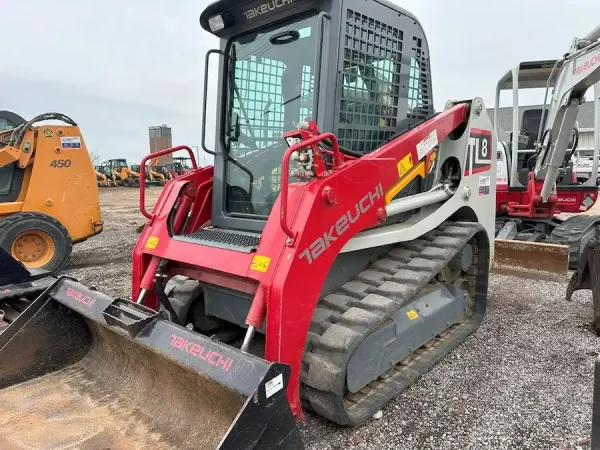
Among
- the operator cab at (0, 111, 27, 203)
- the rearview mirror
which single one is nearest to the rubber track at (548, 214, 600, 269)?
the rearview mirror

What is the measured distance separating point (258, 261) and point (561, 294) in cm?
409

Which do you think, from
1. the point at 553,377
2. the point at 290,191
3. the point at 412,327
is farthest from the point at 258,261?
the point at 553,377

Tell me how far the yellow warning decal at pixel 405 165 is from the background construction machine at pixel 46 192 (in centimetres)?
515

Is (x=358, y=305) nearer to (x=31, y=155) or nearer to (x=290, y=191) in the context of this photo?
(x=290, y=191)

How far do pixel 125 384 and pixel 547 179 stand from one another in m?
5.90

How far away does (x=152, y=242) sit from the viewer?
10.9 ft

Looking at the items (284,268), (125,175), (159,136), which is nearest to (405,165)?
(284,268)

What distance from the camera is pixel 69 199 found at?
6.98m

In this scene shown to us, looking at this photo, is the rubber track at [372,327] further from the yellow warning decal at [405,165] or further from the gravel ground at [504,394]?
the yellow warning decal at [405,165]

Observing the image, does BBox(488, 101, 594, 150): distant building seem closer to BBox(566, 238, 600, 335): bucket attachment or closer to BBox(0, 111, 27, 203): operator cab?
BBox(566, 238, 600, 335): bucket attachment

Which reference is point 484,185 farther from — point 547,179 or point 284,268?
point 547,179

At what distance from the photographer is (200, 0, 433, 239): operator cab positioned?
10.0 feet

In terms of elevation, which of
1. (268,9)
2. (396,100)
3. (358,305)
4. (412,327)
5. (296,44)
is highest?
(268,9)

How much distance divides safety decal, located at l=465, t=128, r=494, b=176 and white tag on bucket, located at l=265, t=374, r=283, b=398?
105 inches
